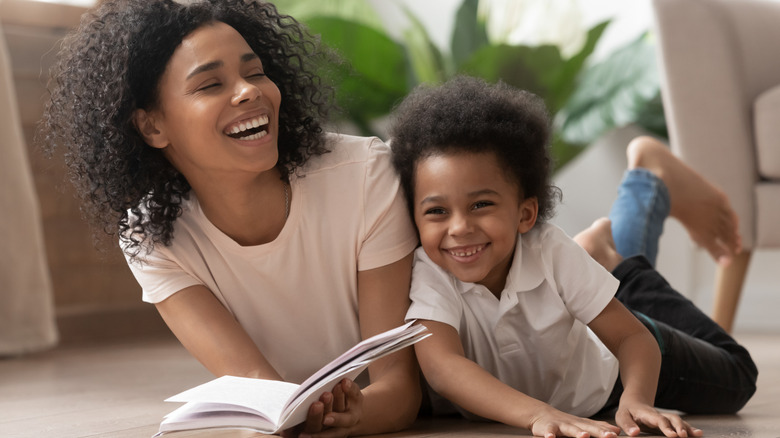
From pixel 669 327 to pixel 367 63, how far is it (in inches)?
80.7

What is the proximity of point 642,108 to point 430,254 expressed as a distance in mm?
2076

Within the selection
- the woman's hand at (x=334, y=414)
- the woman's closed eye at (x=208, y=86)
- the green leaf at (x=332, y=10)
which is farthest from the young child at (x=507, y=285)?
the green leaf at (x=332, y=10)

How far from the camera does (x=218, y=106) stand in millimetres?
1244

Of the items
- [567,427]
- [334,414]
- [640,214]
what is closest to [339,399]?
[334,414]

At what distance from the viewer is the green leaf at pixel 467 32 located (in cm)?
333

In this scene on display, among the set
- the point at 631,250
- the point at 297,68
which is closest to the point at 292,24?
the point at 297,68

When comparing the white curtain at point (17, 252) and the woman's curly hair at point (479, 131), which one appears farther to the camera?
the white curtain at point (17, 252)

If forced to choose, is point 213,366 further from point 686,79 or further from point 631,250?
point 686,79

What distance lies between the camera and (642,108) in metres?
3.15

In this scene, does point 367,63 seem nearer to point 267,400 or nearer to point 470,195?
point 470,195

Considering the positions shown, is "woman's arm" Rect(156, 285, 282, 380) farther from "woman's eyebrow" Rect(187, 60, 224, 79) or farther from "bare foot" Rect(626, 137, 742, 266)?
"bare foot" Rect(626, 137, 742, 266)

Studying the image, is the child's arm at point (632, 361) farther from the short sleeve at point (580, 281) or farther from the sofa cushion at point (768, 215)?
the sofa cushion at point (768, 215)

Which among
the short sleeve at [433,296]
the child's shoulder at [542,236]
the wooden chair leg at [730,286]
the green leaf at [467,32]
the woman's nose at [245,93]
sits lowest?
the wooden chair leg at [730,286]

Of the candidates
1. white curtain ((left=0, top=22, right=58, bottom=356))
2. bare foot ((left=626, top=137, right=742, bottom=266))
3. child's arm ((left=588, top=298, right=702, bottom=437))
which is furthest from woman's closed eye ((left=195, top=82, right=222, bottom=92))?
white curtain ((left=0, top=22, right=58, bottom=356))
